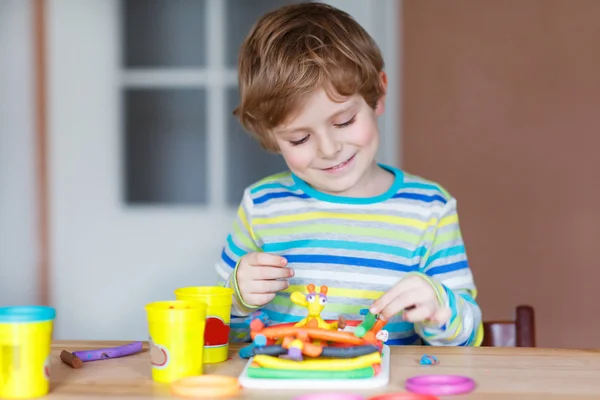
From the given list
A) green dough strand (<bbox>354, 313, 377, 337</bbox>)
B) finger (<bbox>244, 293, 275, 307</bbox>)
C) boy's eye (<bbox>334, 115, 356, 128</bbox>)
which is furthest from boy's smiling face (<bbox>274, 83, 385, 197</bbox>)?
green dough strand (<bbox>354, 313, 377, 337</bbox>)

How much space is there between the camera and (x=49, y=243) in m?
2.47

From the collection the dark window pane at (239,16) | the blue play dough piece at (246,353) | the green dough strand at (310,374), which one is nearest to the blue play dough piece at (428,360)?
the green dough strand at (310,374)

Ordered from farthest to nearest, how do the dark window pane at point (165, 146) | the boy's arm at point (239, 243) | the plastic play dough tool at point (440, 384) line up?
the dark window pane at point (165, 146), the boy's arm at point (239, 243), the plastic play dough tool at point (440, 384)

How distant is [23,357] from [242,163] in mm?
1619

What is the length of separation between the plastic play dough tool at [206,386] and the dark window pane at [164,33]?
1.67 meters

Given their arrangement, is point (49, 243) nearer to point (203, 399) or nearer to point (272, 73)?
point (272, 73)

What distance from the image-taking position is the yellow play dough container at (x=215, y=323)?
100 centimetres

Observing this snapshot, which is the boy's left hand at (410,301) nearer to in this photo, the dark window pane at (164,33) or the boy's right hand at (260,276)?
the boy's right hand at (260,276)

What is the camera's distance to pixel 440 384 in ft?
2.78

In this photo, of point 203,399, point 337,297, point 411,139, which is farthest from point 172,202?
point 203,399

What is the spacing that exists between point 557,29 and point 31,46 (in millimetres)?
1640

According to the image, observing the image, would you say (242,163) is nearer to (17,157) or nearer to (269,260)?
(17,157)

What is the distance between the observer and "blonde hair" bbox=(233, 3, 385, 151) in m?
1.23

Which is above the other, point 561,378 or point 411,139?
point 411,139
